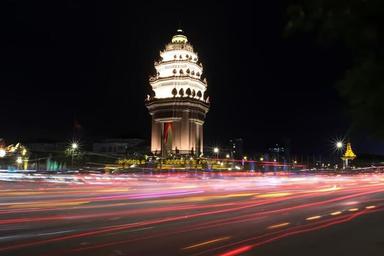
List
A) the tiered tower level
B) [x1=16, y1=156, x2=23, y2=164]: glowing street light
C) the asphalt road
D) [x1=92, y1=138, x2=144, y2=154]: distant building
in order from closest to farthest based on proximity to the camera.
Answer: the asphalt road → [x1=16, y1=156, x2=23, y2=164]: glowing street light → the tiered tower level → [x1=92, y1=138, x2=144, y2=154]: distant building

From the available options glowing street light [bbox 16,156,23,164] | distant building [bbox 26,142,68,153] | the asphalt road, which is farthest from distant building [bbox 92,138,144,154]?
the asphalt road

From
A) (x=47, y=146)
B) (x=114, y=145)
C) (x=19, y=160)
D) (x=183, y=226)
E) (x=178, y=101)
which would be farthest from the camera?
(x=47, y=146)

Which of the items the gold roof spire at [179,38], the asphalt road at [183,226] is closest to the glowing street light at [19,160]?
the gold roof spire at [179,38]

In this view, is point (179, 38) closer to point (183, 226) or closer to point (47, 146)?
point (47, 146)

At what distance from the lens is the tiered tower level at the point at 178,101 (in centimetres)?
10125

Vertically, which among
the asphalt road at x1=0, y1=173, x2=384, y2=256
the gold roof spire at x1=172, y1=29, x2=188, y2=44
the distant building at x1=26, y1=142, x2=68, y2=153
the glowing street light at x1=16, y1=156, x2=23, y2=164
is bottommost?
the asphalt road at x1=0, y1=173, x2=384, y2=256

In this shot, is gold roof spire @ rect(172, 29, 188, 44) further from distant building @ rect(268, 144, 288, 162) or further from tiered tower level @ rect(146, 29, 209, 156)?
distant building @ rect(268, 144, 288, 162)

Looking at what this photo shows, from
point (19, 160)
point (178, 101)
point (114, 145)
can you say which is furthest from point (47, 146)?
point (178, 101)

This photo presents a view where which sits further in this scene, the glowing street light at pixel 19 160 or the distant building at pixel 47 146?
the distant building at pixel 47 146

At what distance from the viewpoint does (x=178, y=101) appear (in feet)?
332

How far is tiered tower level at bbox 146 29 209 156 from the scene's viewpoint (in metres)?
101

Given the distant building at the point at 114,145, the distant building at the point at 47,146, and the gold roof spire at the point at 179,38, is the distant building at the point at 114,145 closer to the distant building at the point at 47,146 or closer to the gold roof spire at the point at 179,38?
the distant building at the point at 47,146

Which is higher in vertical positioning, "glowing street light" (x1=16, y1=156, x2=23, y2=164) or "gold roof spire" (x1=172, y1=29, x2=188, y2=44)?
"gold roof spire" (x1=172, y1=29, x2=188, y2=44)

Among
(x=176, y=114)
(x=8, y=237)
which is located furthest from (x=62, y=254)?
(x=176, y=114)
